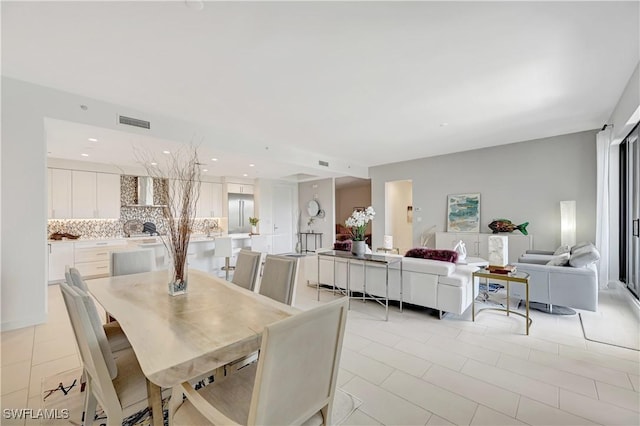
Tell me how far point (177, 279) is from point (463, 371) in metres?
2.46

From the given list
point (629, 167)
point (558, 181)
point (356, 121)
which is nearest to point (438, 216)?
point (558, 181)

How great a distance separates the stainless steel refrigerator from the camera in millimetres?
8086

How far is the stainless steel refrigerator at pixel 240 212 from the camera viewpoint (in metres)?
8.09

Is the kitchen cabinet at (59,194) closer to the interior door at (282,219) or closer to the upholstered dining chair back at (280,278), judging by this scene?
the interior door at (282,219)

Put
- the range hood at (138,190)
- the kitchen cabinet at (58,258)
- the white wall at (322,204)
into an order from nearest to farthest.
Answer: the kitchen cabinet at (58,258) < the range hood at (138,190) < the white wall at (322,204)

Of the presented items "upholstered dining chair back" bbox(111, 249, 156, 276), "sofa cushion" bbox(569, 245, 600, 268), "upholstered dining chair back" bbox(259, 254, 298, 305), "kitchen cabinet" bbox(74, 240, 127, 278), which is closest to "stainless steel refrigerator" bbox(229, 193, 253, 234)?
"kitchen cabinet" bbox(74, 240, 127, 278)

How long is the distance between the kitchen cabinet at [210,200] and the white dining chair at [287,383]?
22.8ft

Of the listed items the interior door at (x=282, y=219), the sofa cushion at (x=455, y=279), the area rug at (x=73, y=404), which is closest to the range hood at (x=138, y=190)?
the interior door at (x=282, y=219)

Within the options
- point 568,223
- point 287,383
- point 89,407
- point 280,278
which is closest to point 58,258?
point 89,407

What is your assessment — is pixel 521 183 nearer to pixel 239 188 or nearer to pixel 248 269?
pixel 248 269

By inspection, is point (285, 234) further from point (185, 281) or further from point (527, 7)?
point (527, 7)

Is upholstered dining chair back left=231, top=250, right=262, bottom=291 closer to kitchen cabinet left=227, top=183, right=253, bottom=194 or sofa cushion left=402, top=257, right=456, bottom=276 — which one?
sofa cushion left=402, top=257, right=456, bottom=276

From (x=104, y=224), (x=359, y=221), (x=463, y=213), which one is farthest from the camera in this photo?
(x=463, y=213)

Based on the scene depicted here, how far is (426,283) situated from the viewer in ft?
11.3
